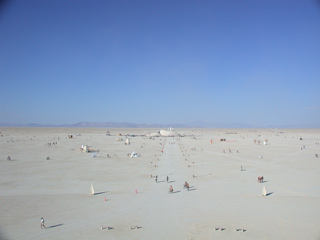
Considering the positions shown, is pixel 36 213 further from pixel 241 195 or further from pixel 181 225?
pixel 241 195

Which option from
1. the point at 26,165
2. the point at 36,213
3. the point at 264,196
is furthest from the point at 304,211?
the point at 26,165

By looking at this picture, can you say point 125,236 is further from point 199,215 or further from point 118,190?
point 118,190

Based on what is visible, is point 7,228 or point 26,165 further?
point 26,165

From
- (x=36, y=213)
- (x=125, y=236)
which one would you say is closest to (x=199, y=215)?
(x=125, y=236)

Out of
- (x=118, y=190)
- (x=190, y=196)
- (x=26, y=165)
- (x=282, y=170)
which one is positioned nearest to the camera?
(x=190, y=196)

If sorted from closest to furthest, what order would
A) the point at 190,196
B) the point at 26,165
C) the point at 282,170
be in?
the point at 190,196, the point at 282,170, the point at 26,165

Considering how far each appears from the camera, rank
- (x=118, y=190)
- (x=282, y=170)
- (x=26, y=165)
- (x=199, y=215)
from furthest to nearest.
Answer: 1. (x=26, y=165)
2. (x=282, y=170)
3. (x=118, y=190)
4. (x=199, y=215)

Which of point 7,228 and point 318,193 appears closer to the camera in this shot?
point 7,228

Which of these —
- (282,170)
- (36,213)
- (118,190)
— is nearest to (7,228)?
(36,213)

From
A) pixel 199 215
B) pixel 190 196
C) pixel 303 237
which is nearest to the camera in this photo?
pixel 303 237
